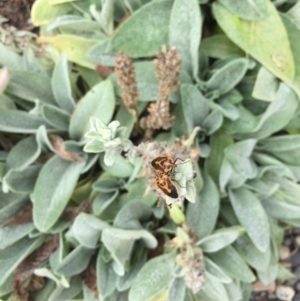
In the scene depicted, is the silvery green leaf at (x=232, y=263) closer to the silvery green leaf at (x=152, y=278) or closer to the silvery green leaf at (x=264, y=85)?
the silvery green leaf at (x=152, y=278)

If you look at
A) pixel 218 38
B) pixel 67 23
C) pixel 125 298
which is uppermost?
pixel 67 23

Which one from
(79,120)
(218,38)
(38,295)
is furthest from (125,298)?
(218,38)

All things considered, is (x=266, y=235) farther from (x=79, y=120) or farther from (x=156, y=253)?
(x=79, y=120)

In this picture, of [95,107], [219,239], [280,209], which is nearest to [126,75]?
[95,107]

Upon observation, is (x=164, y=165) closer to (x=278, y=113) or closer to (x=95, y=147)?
(x=95, y=147)

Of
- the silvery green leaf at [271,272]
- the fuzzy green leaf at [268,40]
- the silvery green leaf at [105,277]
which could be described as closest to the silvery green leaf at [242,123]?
the fuzzy green leaf at [268,40]

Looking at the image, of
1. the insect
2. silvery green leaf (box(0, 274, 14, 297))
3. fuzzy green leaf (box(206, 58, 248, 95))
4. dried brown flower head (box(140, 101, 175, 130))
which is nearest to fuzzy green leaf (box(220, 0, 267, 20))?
fuzzy green leaf (box(206, 58, 248, 95))

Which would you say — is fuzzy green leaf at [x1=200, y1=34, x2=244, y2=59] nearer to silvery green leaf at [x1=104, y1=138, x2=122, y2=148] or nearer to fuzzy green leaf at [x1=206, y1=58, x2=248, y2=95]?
fuzzy green leaf at [x1=206, y1=58, x2=248, y2=95]
